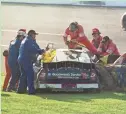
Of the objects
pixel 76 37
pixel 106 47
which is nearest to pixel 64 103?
pixel 106 47

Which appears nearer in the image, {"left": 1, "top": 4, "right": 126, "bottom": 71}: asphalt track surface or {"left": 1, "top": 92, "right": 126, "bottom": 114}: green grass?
{"left": 1, "top": 92, "right": 126, "bottom": 114}: green grass

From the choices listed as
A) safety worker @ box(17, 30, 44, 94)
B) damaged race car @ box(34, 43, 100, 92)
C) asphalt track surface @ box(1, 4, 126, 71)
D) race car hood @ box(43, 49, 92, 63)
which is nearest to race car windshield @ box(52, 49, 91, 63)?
race car hood @ box(43, 49, 92, 63)

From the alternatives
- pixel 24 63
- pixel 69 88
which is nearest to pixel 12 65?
pixel 24 63

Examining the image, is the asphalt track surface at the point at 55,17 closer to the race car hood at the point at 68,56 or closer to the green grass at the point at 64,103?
the race car hood at the point at 68,56

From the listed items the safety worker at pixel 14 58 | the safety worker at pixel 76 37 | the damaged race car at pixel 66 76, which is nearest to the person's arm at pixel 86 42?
the safety worker at pixel 76 37

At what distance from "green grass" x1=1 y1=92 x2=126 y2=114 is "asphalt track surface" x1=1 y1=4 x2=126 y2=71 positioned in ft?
55.1

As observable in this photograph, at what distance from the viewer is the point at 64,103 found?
1027 centimetres

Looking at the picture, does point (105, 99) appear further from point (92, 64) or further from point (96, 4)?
point (96, 4)

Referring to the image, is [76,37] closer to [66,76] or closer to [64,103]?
[66,76]

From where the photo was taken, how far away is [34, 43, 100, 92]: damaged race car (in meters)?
11.6

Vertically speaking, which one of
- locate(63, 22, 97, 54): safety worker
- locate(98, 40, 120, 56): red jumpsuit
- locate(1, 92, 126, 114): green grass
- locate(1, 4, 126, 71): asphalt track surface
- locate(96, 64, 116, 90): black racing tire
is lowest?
locate(1, 92, 126, 114): green grass

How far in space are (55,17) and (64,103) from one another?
25085mm

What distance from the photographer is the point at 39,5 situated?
35.4m

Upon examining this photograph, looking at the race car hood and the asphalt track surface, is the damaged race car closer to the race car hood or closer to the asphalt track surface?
the race car hood
